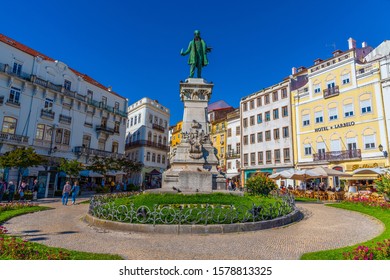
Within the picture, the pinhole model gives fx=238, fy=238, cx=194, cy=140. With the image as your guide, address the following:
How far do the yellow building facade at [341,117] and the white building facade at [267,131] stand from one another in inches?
60.3

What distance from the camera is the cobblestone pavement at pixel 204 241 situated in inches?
217

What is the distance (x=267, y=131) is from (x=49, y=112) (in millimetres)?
33119

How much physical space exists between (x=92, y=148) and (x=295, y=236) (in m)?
34.9

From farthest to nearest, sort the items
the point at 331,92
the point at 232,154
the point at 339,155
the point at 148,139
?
the point at 148,139, the point at 232,154, the point at 331,92, the point at 339,155

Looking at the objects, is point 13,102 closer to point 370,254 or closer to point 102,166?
point 102,166

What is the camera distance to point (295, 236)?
282 inches

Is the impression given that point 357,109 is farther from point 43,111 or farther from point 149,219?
point 43,111

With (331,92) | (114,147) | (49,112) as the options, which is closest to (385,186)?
(331,92)

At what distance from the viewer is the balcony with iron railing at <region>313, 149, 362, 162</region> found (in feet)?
94.1

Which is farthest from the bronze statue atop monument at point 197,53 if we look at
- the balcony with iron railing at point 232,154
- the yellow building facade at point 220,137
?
the yellow building facade at point 220,137

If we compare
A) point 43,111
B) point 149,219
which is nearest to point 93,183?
point 43,111

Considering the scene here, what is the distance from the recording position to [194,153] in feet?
46.2

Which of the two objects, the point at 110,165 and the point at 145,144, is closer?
the point at 110,165

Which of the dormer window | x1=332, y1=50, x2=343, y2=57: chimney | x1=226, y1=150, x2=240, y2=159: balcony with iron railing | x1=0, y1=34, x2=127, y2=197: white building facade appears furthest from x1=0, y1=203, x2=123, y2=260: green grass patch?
x1=332, y1=50, x2=343, y2=57: chimney
